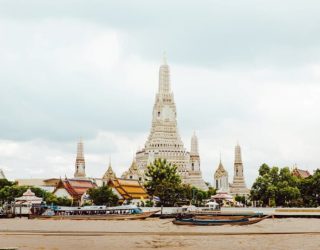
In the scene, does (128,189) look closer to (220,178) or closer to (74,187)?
(74,187)

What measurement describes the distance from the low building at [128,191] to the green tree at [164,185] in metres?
6.45

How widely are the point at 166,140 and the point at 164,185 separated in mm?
52189

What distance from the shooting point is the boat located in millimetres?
57188

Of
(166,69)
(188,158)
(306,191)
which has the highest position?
(166,69)

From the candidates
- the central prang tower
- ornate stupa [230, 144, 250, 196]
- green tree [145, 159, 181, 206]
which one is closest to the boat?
green tree [145, 159, 181, 206]

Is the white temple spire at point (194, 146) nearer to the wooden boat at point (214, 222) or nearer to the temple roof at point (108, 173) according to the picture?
the temple roof at point (108, 173)

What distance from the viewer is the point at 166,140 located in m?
123

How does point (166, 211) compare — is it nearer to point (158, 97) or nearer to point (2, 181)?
point (2, 181)

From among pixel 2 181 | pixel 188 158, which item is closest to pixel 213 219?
pixel 2 181

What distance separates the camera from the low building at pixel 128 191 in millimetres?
79250

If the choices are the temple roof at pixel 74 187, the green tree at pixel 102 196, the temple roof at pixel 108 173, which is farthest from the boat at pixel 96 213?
the temple roof at pixel 108 173

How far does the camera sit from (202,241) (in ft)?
96.8

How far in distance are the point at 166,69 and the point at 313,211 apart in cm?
6961

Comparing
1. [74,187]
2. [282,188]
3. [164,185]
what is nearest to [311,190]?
[282,188]
